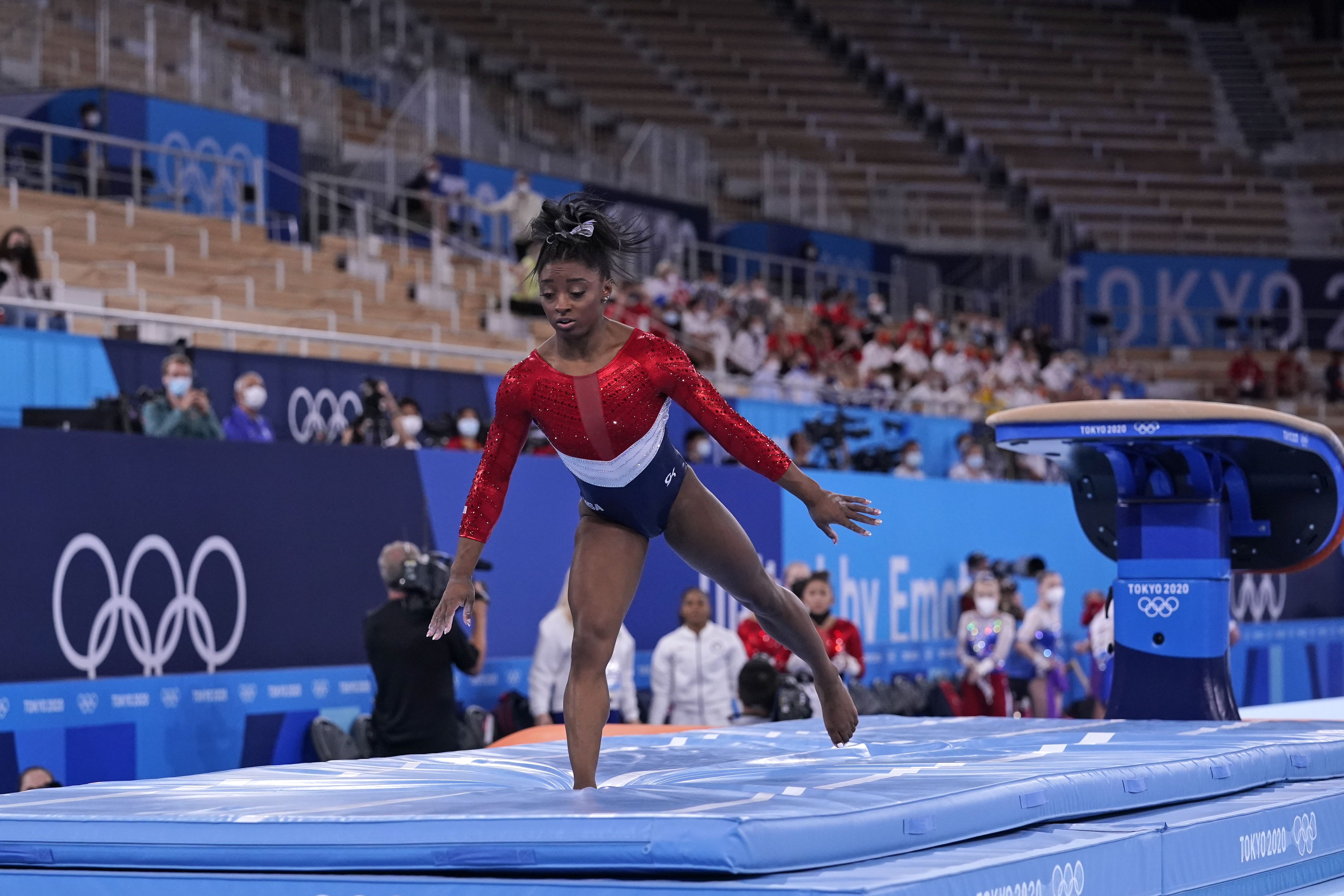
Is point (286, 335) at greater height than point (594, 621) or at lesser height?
greater

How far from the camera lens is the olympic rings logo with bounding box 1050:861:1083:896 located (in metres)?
3.61

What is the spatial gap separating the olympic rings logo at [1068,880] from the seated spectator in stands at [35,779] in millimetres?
4584

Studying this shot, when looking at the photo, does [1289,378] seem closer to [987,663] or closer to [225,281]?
[987,663]

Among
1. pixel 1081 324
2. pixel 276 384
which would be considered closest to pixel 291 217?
pixel 276 384

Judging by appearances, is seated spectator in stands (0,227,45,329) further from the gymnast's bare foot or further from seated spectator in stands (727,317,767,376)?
the gymnast's bare foot

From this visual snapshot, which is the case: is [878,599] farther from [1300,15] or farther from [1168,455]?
[1300,15]

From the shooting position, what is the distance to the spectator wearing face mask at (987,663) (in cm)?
1120

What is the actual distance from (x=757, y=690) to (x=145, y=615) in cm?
287

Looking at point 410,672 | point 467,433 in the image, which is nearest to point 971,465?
point 467,433

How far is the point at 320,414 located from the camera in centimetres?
965

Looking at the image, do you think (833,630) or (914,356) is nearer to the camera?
(833,630)

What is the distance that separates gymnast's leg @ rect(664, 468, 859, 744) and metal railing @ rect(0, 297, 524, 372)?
11.2ft

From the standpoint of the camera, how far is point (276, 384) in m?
9.39

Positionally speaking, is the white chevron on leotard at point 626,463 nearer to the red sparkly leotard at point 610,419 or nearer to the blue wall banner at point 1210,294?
the red sparkly leotard at point 610,419
